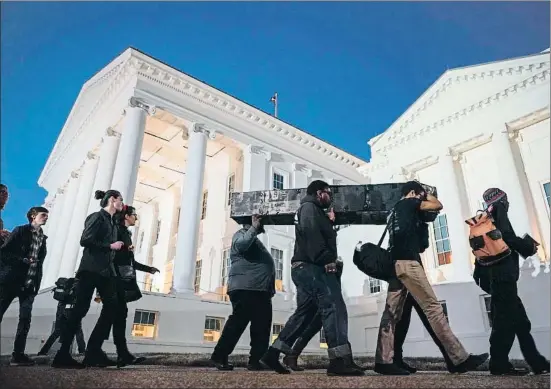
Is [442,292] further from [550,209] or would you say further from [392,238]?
[392,238]

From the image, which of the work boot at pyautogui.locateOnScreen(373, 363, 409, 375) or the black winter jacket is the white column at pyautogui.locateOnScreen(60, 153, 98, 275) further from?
the work boot at pyautogui.locateOnScreen(373, 363, 409, 375)

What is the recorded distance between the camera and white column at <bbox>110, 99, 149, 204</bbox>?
14.0 m

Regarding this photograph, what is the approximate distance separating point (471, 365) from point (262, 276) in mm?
2213

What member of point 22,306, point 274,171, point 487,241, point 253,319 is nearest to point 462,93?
point 274,171

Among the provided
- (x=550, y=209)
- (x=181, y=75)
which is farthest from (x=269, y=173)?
(x=550, y=209)

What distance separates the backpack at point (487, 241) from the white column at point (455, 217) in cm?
1041

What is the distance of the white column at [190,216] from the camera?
47.8 ft

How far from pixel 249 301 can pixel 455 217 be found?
1253 centimetres

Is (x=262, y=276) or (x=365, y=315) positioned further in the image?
(x=365, y=315)

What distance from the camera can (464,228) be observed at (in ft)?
46.5

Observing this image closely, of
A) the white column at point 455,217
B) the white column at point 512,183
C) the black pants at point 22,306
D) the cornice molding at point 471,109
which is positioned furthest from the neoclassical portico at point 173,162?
the white column at point 512,183

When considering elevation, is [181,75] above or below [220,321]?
above

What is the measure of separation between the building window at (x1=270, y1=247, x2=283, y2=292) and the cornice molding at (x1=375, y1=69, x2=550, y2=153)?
706 cm

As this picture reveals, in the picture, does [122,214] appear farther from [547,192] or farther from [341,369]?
[547,192]
